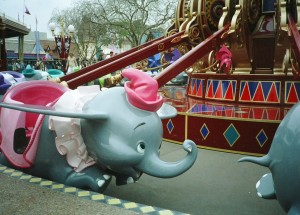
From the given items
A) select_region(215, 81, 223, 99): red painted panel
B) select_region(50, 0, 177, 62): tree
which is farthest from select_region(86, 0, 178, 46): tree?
select_region(215, 81, 223, 99): red painted panel

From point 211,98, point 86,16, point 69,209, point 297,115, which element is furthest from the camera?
point 86,16

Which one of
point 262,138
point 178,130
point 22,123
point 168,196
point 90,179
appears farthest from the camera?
point 178,130

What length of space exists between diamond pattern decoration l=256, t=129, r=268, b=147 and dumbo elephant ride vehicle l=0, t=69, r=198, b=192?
2.13m

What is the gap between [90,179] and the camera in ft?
10.6

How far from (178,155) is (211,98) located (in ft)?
9.02

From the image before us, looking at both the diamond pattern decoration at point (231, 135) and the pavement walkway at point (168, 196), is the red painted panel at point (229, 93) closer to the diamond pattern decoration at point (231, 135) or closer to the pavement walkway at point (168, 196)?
the diamond pattern decoration at point (231, 135)

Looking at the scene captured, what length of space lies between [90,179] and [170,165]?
2.61 ft

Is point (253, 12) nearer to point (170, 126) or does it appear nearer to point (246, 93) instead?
point (246, 93)

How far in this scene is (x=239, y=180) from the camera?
4297mm

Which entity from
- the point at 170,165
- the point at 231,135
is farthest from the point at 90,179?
the point at 231,135

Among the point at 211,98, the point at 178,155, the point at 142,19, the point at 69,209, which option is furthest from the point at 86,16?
the point at 69,209

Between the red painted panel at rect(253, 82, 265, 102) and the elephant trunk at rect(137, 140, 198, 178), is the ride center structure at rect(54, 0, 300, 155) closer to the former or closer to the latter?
the red painted panel at rect(253, 82, 265, 102)

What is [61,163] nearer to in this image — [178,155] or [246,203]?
[246,203]

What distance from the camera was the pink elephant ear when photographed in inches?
120
